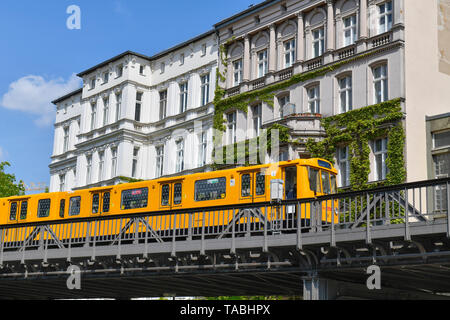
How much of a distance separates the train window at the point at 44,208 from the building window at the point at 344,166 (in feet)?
52.8

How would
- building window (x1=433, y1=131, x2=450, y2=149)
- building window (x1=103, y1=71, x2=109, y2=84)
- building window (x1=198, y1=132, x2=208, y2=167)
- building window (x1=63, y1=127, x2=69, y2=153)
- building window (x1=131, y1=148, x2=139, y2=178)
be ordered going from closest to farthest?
building window (x1=433, y1=131, x2=450, y2=149) → building window (x1=198, y1=132, x2=208, y2=167) → building window (x1=131, y1=148, x2=139, y2=178) → building window (x1=103, y1=71, x2=109, y2=84) → building window (x1=63, y1=127, x2=69, y2=153)

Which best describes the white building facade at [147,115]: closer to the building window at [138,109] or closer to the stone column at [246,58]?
the building window at [138,109]

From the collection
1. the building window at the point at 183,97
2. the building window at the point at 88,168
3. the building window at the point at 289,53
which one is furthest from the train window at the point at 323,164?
the building window at the point at 88,168

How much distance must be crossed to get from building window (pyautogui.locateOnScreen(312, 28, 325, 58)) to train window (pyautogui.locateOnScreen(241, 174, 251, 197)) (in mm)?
15668

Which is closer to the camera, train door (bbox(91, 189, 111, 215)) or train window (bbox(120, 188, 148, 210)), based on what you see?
train window (bbox(120, 188, 148, 210))

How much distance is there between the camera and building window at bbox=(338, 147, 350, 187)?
41.7 m

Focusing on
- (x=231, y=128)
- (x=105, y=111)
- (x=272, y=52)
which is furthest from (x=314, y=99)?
(x=105, y=111)

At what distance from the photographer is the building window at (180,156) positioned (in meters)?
53.5

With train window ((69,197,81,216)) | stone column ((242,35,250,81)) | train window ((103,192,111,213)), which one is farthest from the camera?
stone column ((242,35,250,81))

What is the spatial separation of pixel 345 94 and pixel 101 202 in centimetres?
1535

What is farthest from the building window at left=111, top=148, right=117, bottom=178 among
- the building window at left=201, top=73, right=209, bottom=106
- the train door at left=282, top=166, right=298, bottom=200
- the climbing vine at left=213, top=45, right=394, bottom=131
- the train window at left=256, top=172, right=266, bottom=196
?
the train door at left=282, top=166, right=298, bottom=200

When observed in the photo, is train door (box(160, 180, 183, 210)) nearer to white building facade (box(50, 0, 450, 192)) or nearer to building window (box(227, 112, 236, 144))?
white building facade (box(50, 0, 450, 192))
